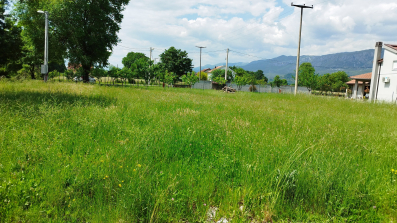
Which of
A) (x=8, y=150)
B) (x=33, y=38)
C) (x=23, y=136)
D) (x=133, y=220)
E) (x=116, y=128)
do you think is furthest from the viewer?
(x=33, y=38)

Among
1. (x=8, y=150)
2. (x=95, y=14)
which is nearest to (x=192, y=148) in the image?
(x=8, y=150)

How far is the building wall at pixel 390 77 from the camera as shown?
2473 cm

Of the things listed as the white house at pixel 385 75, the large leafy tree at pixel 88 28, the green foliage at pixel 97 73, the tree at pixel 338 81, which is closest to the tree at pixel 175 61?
the green foliage at pixel 97 73

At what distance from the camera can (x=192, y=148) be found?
4.15m

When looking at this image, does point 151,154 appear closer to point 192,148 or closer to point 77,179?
point 192,148

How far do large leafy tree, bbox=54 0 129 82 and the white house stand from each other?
115 feet

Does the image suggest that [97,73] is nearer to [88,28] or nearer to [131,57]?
[88,28]

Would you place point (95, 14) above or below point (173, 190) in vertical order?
above

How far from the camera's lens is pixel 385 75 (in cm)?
2648

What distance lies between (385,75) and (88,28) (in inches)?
1503

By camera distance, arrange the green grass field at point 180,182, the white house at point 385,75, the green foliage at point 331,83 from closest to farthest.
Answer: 1. the green grass field at point 180,182
2. the white house at point 385,75
3. the green foliage at point 331,83

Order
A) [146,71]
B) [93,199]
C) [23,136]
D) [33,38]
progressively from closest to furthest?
[93,199], [23,136], [33,38], [146,71]

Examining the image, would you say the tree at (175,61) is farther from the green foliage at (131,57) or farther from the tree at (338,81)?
the tree at (338,81)

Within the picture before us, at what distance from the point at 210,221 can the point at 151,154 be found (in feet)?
5.64
